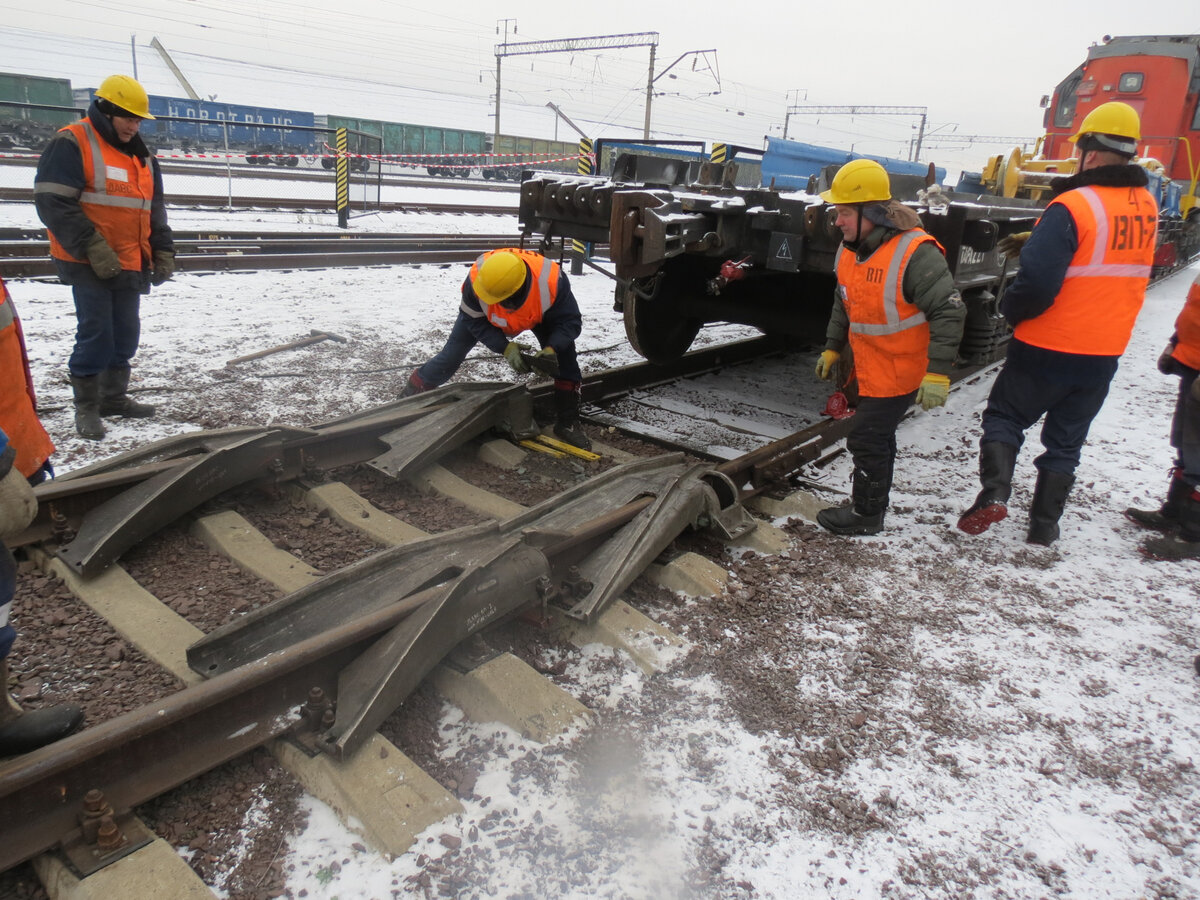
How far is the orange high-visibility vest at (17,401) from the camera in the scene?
254cm

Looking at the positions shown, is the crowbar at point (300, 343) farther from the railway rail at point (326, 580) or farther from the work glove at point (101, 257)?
the railway rail at point (326, 580)

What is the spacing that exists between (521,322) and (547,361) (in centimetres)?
26

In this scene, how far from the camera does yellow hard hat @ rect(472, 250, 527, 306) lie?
416 centimetres

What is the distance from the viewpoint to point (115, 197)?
439cm

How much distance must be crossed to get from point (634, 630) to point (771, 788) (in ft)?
2.43

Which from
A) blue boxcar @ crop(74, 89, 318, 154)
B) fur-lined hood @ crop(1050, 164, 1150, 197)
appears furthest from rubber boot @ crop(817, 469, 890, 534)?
blue boxcar @ crop(74, 89, 318, 154)

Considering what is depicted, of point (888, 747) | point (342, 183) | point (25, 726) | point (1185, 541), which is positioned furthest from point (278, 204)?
point (888, 747)

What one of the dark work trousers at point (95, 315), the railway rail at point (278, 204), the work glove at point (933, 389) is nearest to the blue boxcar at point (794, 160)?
the work glove at point (933, 389)

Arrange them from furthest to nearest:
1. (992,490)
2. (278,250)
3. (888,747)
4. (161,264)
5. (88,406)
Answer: (278,250), (161,264), (88,406), (992,490), (888,747)

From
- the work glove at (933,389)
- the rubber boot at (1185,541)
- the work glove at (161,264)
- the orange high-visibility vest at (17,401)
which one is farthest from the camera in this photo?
the work glove at (161,264)

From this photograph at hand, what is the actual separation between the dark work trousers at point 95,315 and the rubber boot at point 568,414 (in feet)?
8.34

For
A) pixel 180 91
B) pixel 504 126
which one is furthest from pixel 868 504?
pixel 504 126

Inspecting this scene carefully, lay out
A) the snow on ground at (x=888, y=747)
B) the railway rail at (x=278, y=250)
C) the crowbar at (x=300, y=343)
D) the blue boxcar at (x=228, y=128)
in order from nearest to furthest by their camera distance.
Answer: the snow on ground at (x=888, y=747) < the crowbar at (x=300, y=343) < the railway rail at (x=278, y=250) < the blue boxcar at (x=228, y=128)

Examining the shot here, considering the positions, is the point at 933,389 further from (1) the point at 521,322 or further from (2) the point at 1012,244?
(1) the point at 521,322
